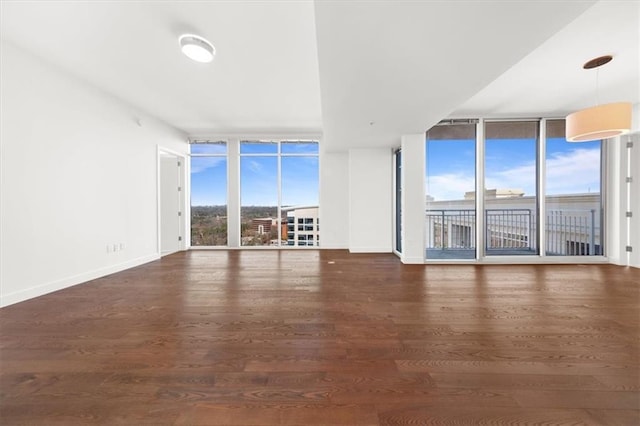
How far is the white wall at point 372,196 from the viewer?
5965 mm

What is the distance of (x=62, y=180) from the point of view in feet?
10.8

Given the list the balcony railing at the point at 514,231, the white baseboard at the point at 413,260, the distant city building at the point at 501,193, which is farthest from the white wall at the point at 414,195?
the distant city building at the point at 501,193

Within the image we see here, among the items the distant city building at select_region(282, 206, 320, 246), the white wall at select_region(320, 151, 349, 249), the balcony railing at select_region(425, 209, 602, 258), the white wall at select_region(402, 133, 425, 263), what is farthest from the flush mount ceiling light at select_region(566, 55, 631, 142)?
the distant city building at select_region(282, 206, 320, 246)

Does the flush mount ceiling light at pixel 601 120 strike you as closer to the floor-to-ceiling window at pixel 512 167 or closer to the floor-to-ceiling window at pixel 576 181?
the floor-to-ceiling window at pixel 512 167

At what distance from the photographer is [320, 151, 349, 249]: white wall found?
652 centimetres

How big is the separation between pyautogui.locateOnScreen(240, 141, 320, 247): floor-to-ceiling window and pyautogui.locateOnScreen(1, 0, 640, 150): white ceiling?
2.19 m

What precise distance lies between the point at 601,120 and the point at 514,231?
3.71 m

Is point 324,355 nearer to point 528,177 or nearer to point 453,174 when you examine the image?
point 453,174

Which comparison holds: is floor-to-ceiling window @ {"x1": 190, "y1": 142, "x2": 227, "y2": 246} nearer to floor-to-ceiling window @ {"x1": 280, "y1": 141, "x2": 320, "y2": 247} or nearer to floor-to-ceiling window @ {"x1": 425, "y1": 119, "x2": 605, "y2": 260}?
floor-to-ceiling window @ {"x1": 280, "y1": 141, "x2": 320, "y2": 247}

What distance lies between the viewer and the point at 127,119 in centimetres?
445

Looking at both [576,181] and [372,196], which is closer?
[576,181]

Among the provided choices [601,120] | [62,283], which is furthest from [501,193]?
[62,283]

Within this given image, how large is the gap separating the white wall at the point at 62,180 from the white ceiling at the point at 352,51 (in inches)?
13.4

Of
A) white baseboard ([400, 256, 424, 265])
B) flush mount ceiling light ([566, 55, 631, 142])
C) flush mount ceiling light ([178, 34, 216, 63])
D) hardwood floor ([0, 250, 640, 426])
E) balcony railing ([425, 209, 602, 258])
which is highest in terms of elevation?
flush mount ceiling light ([178, 34, 216, 63])
